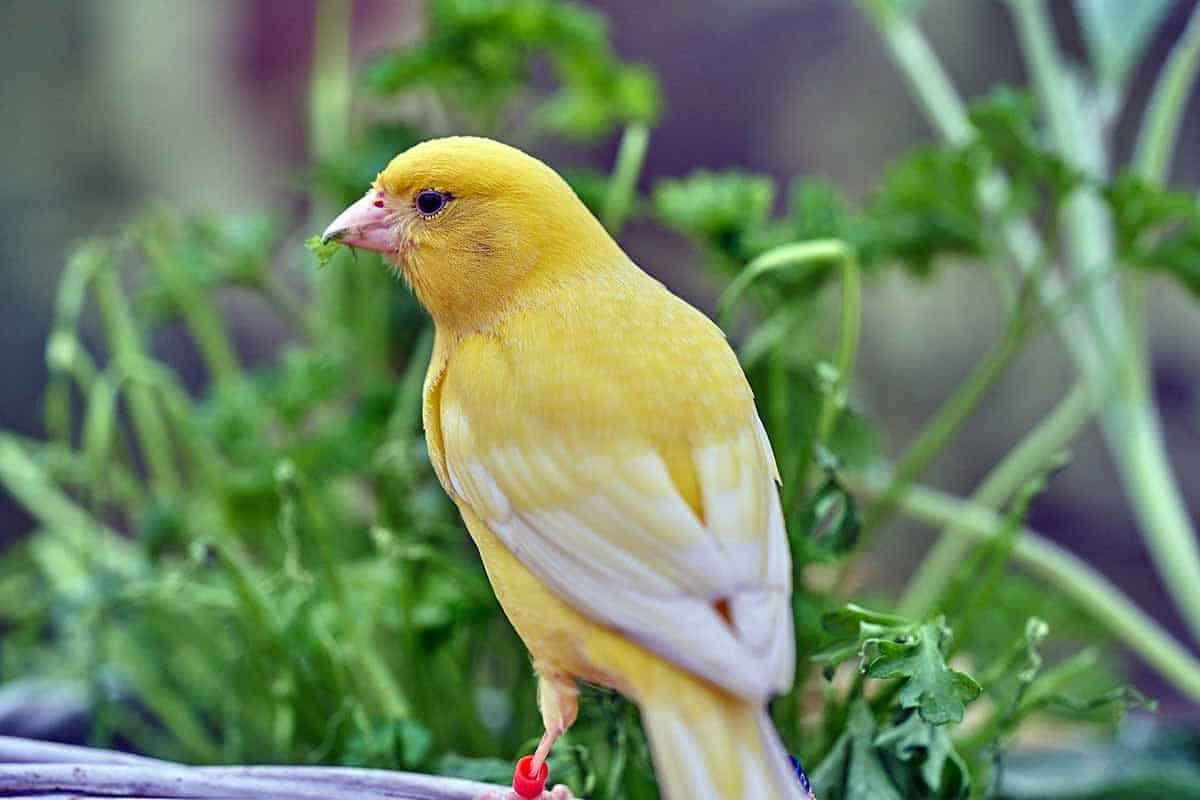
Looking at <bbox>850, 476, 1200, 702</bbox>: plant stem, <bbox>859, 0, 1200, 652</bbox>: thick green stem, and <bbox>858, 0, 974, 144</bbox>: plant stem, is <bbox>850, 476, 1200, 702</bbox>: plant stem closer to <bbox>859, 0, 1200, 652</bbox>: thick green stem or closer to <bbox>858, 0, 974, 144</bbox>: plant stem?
<bbox>859, 0, 1200, 652</bbox>: thick green stem

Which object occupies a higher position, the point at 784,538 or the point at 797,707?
the point at 784,538

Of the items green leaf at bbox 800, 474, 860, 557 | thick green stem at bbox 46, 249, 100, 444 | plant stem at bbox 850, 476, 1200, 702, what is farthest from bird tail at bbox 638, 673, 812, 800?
thick green stem at bbox 46, 249, 100, 444

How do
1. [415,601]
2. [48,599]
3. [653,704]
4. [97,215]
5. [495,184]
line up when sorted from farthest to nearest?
[97,215] < [48,599] < [415,601] < [495,184] < [653,704]

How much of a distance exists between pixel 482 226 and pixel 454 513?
48 cm

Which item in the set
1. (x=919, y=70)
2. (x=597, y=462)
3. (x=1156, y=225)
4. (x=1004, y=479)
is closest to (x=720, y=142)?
(x=919, y=70)

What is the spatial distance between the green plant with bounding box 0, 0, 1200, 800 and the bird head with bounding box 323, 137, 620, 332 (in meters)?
0.16

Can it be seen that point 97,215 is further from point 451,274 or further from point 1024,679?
point 1024,679

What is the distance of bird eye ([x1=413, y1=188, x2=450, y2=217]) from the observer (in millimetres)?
839

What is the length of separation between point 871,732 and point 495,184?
1.34ft

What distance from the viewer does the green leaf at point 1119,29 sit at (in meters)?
1.40

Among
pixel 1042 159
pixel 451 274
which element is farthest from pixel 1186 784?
pixel 451 274

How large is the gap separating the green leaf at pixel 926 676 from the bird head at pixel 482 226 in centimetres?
28

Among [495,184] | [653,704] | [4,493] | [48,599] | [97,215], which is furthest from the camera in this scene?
[97,215]

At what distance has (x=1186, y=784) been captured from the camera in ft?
3.82
